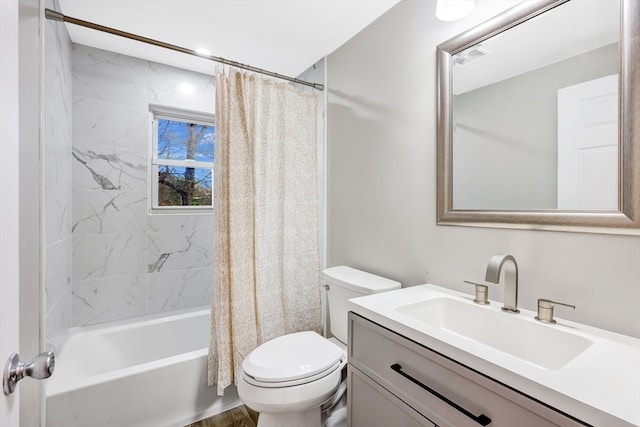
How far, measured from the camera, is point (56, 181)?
5.47 feet

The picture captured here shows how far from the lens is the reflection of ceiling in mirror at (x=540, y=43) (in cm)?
94

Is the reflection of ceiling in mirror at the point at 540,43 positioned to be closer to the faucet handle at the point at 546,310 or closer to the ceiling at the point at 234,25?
the ceiling at the point at 234,25

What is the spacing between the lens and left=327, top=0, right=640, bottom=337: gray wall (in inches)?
37.2

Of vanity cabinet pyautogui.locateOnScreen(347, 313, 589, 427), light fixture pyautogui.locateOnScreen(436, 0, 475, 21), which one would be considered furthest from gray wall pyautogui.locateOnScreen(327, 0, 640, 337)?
vanity cabinet pyautogui.locateOnScreen(347, 313, 589, 427)

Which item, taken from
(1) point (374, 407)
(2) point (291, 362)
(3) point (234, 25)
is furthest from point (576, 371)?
(3) point (234, 25)

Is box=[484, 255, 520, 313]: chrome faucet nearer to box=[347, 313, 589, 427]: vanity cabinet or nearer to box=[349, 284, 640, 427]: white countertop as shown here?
box=[349, 284, 640, 427]: white countertop

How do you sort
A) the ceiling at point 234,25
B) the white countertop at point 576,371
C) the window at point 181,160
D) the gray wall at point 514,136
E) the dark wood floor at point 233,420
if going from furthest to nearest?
the window at point 181,160 → the dark wood floor at point 233,420 → the ceiling at point 234,25 → the gray wall at point 514,136 → the white countertop at point 576,371

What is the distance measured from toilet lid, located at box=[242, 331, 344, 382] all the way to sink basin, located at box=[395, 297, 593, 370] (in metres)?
0.53

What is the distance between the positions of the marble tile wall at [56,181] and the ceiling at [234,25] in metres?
0.26

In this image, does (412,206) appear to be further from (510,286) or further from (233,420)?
(233,420)

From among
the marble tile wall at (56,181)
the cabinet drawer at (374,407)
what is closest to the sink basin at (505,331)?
the cabinet drawer at (374,407)

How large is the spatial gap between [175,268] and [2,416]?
2038 millimetres

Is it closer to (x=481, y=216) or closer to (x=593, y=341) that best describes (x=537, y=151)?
(x=481, y=216)

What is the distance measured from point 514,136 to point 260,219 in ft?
4.44
